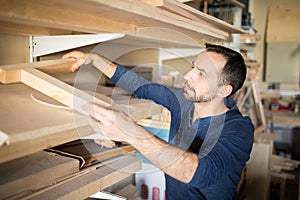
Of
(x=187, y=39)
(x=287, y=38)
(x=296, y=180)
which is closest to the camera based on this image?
(x=187, y=39)

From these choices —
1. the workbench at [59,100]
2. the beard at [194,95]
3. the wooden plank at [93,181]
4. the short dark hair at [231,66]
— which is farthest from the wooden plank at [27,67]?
the short dark hair at [231,66]

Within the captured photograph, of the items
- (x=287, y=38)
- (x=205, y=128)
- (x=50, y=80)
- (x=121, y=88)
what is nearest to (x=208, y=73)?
(x=205, y=128)

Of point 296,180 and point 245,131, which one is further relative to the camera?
point 296,180

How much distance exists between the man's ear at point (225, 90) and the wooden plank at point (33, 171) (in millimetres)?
628

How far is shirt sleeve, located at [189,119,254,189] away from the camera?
28.4 inches

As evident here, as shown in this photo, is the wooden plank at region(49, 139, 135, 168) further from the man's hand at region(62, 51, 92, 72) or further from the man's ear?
the man's ear

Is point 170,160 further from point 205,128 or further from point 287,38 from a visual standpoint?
point 287,38

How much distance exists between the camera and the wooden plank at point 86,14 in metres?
0.55

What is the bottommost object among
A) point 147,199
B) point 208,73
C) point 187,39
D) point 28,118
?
point 147,199

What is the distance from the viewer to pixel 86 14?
692 millimetres

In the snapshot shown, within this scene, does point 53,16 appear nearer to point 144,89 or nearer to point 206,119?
point 144,89

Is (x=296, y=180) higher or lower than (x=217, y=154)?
lower

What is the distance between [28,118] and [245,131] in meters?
0.73

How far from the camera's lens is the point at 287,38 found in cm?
327
